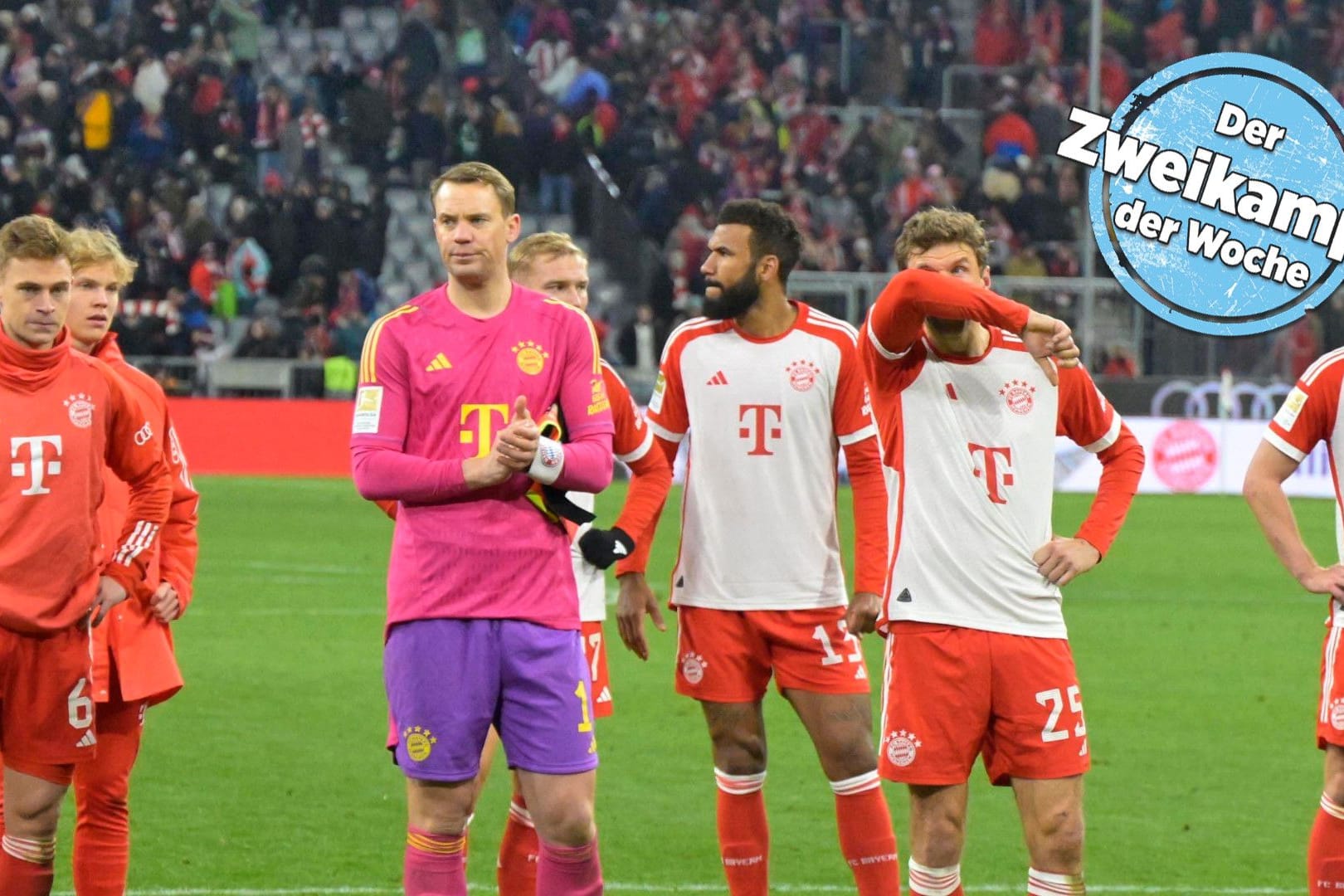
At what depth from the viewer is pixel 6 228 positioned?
16.1 ft

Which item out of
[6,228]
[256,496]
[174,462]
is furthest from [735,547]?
[256,496]

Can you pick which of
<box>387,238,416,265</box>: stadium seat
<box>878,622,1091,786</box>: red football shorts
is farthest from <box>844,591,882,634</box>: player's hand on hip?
<box>387,238,416,265</box>: stadium seat

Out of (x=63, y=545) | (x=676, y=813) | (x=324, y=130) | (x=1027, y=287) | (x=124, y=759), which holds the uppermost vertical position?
(x=324, y=130)

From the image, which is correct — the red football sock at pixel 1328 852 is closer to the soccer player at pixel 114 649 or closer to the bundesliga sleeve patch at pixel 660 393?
the bundesliga sleeve patch at pixel 660 393

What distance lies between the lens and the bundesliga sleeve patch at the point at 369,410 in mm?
4660

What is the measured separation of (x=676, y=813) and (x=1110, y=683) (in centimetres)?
407

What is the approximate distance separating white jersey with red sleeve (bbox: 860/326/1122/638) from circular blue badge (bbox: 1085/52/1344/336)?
12.8 ft

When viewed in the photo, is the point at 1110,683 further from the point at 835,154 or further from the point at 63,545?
the point at 835,154

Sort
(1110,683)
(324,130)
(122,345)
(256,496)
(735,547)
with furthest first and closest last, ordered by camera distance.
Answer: (324,130)
(122,345)
(256,496)
(1110,683)
(735,547)

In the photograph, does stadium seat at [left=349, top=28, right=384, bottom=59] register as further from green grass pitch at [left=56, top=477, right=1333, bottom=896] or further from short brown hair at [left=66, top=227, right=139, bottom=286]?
short brown hair at [left=66, top=227, right=139, bottom=286]

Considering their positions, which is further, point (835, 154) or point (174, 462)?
point (835, 154)

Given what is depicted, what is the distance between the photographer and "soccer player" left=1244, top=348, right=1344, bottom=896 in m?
5.07

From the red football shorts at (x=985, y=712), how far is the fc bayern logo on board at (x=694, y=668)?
0.77 meters

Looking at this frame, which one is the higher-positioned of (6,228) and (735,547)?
(6,228)
